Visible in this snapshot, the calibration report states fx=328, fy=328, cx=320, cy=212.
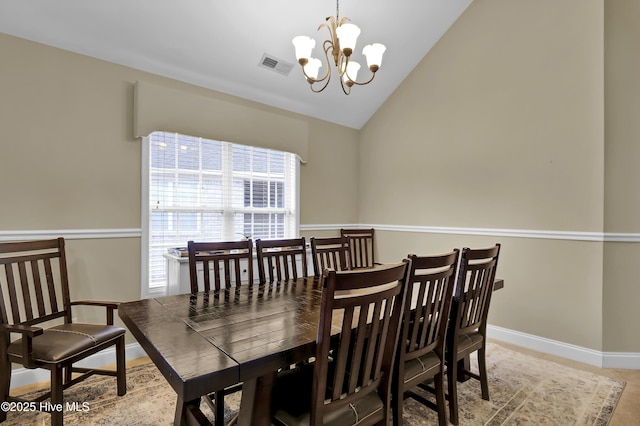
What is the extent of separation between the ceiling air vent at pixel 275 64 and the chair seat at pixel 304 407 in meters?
2.92

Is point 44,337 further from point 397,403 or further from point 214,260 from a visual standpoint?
point 397,403

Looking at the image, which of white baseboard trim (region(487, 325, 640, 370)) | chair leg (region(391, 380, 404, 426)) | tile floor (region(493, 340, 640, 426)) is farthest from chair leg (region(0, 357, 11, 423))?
white baseboard trim (region(487, 325, 640, 370))

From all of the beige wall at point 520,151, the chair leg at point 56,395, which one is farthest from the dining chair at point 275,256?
the beige wall at point 520,151

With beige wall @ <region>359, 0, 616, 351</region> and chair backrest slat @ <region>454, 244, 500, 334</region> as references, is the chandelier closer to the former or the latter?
chair backrest slat @ <region>454, 244, 500, 334</region>

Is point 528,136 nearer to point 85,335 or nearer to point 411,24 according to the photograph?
point 411,24

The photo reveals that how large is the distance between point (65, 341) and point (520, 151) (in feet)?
12.9

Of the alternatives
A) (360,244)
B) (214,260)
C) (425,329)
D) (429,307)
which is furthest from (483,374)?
(360,244)

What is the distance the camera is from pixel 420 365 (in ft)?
5.83

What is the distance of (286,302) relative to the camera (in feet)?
6.07

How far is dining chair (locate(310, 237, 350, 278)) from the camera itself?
110 inches

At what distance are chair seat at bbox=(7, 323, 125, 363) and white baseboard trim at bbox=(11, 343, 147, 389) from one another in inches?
19.4

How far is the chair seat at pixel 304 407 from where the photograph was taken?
1.29 m

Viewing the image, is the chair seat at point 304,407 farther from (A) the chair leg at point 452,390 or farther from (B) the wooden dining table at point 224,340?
(A) the chair leg at point 452,390

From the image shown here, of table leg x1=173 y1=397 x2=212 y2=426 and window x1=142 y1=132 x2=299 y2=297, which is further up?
window x1=142 y1=132 x2=299 y2=297
